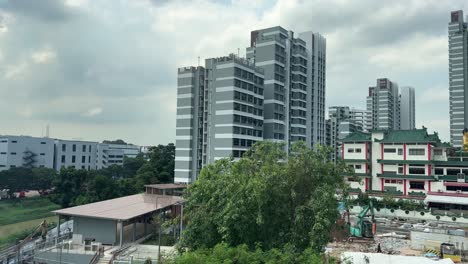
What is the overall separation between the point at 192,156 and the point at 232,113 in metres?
10.3

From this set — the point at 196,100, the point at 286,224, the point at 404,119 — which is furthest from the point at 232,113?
the point at 404,119

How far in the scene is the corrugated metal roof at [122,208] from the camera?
90.2 feet

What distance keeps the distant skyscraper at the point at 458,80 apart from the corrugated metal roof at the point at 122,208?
80655 mm

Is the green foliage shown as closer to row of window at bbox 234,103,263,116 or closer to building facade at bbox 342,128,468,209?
building facade at bbox 342,128,468,209

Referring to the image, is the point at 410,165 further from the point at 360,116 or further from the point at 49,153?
the point at 360,116

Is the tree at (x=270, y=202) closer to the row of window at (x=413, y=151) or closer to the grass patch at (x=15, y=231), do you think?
the grass patch at (x=15, y=231)

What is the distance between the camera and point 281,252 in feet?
50.3

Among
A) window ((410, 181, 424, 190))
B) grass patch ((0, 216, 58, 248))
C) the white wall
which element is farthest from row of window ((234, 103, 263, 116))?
the white wall

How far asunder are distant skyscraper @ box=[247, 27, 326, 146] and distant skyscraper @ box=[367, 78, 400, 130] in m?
48.2

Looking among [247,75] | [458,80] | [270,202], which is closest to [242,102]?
[247,75]

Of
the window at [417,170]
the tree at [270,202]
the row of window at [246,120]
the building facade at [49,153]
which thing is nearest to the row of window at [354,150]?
the window at [417,170]

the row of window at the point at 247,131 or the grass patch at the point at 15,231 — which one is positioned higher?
the row of window at the point at 247,131

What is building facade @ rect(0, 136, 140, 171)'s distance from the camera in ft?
253

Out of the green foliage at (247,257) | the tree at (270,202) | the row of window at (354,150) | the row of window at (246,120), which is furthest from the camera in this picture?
the row of window at (246,120)
